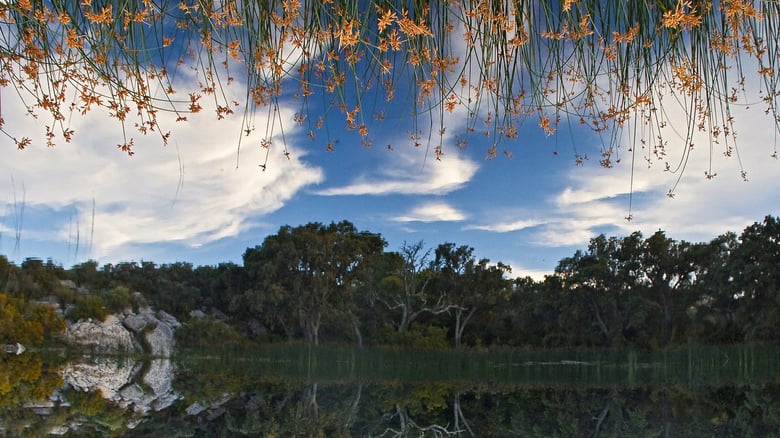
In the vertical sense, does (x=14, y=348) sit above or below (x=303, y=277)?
below

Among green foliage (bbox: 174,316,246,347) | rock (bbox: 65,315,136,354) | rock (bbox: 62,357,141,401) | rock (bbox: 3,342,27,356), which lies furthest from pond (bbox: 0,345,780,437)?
green foliage (bbox: 174,316,246,347)

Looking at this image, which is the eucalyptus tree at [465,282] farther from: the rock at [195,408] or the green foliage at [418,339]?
the rock at [195,408]

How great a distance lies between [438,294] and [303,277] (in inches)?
222

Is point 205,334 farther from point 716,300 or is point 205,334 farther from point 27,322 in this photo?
point 716,300

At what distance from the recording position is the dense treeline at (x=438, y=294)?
25.7 meters

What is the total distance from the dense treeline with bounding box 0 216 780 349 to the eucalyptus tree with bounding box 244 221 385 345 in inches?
2.0

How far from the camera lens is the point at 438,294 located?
28328 millimetres

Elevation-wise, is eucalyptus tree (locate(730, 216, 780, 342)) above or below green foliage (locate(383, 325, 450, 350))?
above

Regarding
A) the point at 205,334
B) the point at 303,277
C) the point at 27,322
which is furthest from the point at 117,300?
the point at 303,277

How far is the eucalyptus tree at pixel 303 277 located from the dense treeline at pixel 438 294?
0.05 metres

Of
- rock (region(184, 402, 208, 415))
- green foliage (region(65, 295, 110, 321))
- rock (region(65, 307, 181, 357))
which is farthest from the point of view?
green foliage (region(65, 295, 110, 321))

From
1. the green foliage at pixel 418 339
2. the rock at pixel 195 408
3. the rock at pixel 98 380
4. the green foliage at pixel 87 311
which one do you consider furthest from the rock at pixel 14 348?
the green foliage at pixel 418 339

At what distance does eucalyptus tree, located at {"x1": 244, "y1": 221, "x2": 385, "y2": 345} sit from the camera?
2688 centimetres

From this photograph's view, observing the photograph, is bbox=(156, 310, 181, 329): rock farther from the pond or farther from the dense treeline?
the pond
